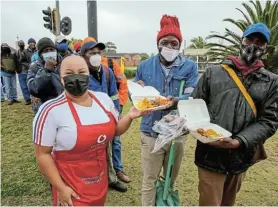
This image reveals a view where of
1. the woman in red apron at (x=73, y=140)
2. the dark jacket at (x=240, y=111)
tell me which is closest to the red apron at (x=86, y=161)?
the woman in red apron at (x=73, y=140)

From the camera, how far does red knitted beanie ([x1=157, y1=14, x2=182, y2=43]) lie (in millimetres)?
2652

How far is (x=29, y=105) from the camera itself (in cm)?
889

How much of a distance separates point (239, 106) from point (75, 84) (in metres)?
1.26

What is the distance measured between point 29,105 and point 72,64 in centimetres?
771

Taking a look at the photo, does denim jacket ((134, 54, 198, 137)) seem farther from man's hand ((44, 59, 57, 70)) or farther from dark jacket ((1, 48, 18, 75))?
dark jacket ((1, 48, 18, 75))

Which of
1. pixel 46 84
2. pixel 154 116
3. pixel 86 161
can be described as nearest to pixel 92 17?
pixel 46 84

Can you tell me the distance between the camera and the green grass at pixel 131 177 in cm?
354

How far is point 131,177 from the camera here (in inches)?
163

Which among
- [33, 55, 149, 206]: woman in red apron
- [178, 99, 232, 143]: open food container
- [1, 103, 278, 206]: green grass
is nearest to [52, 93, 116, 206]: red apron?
[33, 55, 149, 206]: woman in red apron

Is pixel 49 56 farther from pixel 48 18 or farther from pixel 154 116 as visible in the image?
pixel 48 18

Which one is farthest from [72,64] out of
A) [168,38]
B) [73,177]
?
[168,38]

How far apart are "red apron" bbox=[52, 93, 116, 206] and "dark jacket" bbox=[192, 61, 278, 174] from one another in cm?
87

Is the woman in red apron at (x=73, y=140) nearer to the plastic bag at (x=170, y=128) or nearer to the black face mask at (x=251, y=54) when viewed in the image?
the plastic bag at (x=170, y=128)

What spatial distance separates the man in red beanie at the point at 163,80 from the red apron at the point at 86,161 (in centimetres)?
83
